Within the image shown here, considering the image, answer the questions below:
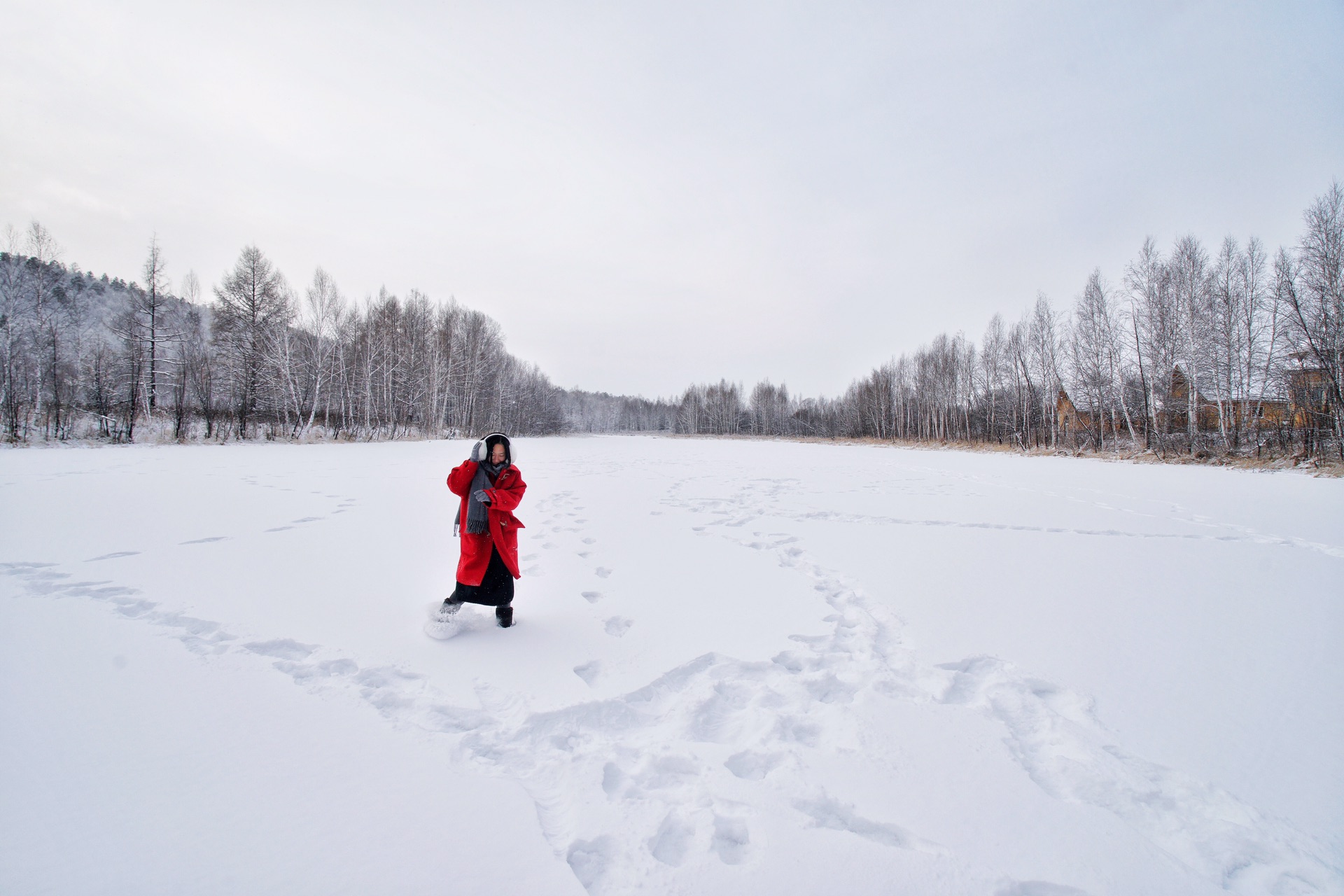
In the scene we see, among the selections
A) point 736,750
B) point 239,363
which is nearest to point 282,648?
point 736,750

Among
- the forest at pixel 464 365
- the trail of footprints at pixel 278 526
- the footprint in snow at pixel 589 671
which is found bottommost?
the footprint in snow at pixel 589 671

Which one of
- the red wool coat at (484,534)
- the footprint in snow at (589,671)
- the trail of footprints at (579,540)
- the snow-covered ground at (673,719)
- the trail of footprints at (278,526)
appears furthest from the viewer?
the trail of footprints at (278,526)

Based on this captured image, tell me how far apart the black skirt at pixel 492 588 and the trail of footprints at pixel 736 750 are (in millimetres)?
583

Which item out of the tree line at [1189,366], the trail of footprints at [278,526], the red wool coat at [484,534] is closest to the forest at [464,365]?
the tree line at [1189,366]

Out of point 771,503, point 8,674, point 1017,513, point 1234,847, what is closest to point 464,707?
point 8,674

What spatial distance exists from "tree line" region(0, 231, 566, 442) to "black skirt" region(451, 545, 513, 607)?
21.8 meters

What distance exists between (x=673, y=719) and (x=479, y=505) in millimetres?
1708

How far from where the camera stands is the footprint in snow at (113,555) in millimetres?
3904

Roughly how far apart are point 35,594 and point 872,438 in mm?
51067

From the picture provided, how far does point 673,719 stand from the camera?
6.96ft

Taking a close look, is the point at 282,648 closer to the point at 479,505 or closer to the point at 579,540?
the point at 479,505

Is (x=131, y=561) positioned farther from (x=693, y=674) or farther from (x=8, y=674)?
(x=693, y=674)

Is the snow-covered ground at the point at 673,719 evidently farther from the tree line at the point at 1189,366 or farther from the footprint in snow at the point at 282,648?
the tree line at the point at 1189,366

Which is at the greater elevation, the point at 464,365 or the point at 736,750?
the point at 464,365
